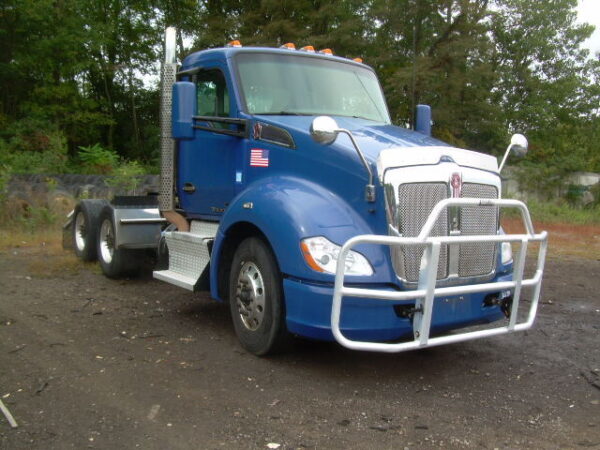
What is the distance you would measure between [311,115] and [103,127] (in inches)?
995

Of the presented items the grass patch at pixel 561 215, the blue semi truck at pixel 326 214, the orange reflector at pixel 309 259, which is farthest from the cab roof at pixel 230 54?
the grass patch at pixel 561 215

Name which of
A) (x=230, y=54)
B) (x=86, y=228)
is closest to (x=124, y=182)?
(x=86, y=228)

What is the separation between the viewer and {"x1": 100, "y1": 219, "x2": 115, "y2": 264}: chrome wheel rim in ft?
26.6

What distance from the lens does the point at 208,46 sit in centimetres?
2475

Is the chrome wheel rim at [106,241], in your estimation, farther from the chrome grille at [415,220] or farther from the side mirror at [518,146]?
the side mirror at [518,146]

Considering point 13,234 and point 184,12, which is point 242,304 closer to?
point 13,234

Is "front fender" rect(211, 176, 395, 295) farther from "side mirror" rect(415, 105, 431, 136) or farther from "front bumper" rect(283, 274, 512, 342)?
"side mirror" rect(415, 105, 431, 136)

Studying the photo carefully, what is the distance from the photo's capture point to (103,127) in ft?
94.4

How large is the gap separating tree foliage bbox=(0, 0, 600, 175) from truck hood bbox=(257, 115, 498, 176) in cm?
1613

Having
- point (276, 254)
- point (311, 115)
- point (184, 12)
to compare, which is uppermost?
point (184, 12)

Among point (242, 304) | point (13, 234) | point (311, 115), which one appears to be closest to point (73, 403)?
point (242, 304)

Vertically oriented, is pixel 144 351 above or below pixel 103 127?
below

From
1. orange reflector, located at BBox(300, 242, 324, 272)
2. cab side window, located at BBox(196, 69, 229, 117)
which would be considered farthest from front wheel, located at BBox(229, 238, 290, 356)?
cab side window, located at BBox(196, 69, 229, 117)

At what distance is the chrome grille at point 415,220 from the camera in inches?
166
